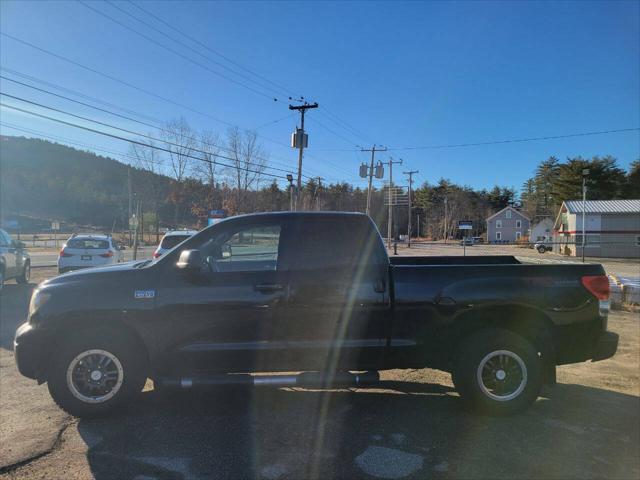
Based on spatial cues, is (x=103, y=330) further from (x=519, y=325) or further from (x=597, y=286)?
→ (x=597, y=286)

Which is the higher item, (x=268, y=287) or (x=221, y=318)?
(x=268, y=287)

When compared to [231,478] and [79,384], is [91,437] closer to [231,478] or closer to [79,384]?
[79,384]

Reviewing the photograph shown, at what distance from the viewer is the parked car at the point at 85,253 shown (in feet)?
48.6

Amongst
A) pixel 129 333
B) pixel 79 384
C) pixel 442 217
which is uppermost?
pixel 442 217

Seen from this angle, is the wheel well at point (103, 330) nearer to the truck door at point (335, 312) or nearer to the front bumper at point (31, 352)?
the front bumper at point (31, 352)

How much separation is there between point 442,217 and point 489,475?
10642 cm

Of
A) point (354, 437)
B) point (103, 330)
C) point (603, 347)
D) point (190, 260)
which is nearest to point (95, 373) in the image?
point (103, 330)

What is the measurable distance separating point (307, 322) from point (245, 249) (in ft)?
3.99

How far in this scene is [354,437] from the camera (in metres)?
3.91

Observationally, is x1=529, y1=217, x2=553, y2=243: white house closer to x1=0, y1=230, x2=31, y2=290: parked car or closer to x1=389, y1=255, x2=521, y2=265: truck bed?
x1=0, y1=230, x2=31, y2=290: parked car

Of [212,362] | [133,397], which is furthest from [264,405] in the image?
[133,397]

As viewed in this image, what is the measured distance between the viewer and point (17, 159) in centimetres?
13800

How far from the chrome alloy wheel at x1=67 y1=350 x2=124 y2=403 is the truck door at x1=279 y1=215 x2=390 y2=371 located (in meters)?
1.56


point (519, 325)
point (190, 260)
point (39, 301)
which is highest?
point (190, 260)
